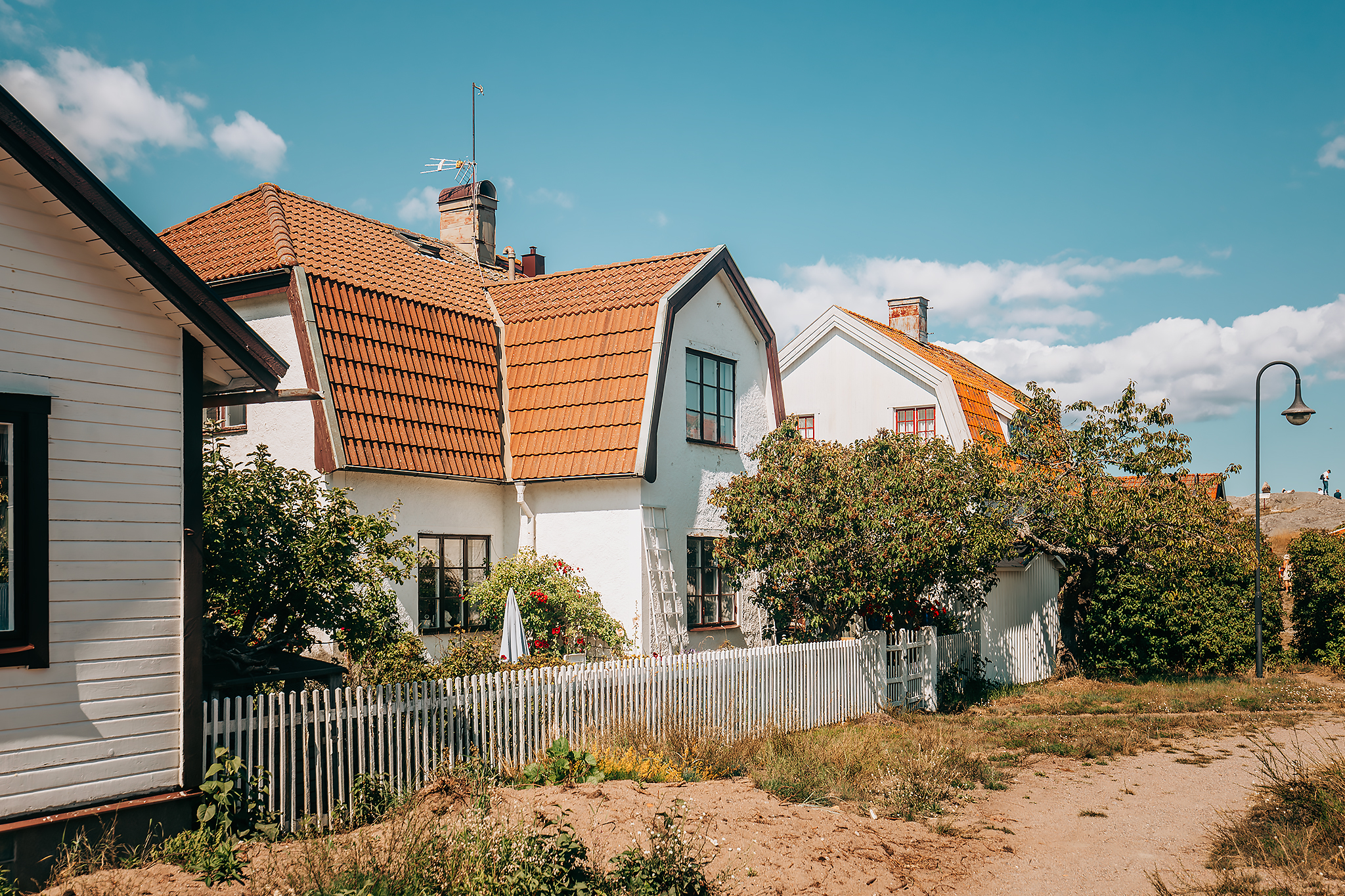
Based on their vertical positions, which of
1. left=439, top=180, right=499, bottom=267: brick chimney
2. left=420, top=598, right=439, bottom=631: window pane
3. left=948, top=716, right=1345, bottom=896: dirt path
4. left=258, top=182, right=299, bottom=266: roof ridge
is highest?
left=439, top=180, right=499, bottom=267: brick chimney

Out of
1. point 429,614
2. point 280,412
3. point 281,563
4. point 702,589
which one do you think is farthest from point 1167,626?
point 281,563

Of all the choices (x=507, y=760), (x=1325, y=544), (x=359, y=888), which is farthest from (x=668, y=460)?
(x=1325, y=544)

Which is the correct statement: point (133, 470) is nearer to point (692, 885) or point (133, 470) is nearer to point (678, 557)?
point (692, 885)

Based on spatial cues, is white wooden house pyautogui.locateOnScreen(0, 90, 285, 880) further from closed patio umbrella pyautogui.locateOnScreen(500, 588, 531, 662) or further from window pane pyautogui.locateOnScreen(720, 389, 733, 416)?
window pane pyautogui.locateOnScreen(720, 389, 733, 416)

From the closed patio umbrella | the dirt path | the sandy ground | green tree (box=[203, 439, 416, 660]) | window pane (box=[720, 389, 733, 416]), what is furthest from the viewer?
window pane (box=[720, 389, 733, 416])

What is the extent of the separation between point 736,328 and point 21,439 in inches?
543

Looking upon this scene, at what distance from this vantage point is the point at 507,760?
995 cm

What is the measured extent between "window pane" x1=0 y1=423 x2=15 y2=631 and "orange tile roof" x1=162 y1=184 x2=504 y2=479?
6.58 metres

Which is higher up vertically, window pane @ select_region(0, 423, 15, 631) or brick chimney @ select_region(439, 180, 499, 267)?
brick chimney @ select_region(439, 180, 499, 267)

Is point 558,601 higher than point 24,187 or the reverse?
the reverse

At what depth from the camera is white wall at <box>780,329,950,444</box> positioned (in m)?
26.6

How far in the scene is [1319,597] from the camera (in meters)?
23.9

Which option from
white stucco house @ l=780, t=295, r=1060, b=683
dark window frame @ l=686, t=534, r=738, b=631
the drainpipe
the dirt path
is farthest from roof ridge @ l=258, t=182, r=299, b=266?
white stucco house @ l=780, t=295, r=1060, b=683

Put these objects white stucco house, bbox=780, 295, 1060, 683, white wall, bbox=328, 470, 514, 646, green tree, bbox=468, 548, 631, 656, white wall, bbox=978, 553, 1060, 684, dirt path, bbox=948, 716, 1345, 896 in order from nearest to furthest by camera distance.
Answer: dirt path, bbox=948, 716, 1345, 896 < white wall, bbox=328, 470, 514, 646 < green tree, bbox=468, 548, 631, 656 < white wall, bbox=978, 553, 1060, 684 < white stucco house, bbox=780, 295, 1060, 683
